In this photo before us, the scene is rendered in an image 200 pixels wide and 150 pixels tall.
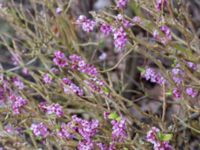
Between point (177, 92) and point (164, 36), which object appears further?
point (177, 92)

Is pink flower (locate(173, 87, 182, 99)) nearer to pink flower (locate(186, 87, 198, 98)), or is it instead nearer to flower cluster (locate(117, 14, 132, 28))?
pink flower (locate(186, 87, 198, 98))

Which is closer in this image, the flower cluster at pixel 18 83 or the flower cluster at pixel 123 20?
the flower cluster at pixel 123 20

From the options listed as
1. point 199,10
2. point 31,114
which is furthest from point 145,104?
point 31,114

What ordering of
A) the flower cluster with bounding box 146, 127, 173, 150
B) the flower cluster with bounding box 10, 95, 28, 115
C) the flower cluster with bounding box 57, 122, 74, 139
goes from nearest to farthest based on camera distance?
the flower cluster with bounding box 146, 127, 173, 150 → the flower cluster with bounding box 57, 122, 74, 139 → the flower cluster with bounding box 10, 95, 28, 115

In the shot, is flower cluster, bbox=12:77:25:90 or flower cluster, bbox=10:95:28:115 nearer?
flower cluster, bbox=10:95:28:115

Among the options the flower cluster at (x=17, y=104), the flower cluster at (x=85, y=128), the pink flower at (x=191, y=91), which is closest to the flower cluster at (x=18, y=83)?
the flower cluster at (x=17, y=104)

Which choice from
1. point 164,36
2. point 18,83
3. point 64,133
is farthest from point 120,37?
point 18,83

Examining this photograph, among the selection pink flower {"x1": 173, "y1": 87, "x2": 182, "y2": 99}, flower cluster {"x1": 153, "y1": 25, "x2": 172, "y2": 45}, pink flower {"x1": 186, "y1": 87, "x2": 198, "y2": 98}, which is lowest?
pink flower {"x1": 186, "y1": 87, "x2": 198, "y2": 98}

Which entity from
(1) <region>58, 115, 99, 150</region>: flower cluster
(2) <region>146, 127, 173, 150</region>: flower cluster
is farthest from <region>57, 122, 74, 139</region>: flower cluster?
(2) <region>146, 127, 173, 150</region>: flower cluster

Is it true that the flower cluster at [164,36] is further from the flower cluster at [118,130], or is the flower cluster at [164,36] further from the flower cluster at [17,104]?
the flower cluster at [17,104]

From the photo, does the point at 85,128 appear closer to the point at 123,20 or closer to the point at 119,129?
the point at 119,129

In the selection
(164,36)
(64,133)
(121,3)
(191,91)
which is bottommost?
(64,133)
